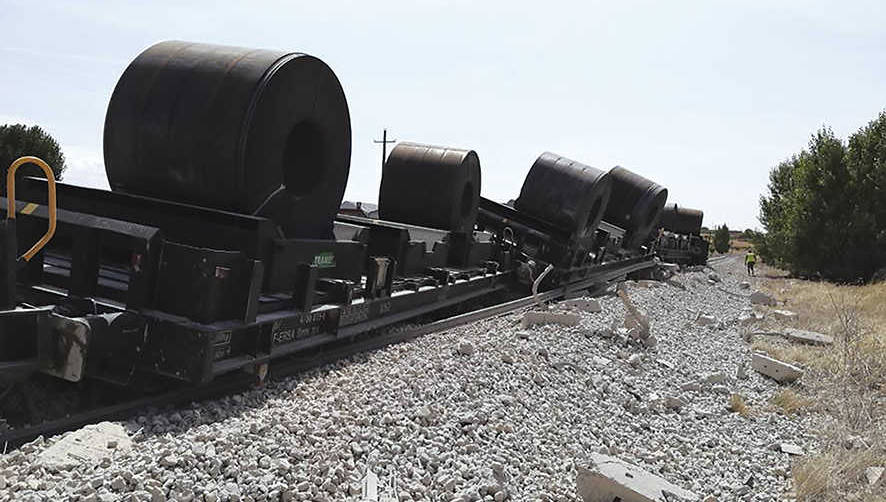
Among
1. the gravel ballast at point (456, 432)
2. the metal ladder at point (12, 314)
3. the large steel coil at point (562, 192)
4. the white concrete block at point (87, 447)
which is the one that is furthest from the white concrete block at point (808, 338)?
the metal ladder at point (12, 314)

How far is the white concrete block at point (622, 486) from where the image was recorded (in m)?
4.30

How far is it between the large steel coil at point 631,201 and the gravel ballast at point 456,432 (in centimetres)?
1352

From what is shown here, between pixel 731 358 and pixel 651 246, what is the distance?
15.3m

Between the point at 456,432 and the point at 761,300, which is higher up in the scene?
the point at 456,432

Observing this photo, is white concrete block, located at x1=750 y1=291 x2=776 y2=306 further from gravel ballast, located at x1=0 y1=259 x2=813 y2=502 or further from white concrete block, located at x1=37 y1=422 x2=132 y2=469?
white concrete block, located at x1=37 y1=422 x2=132 y2=469

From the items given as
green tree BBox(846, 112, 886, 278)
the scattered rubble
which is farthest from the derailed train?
green tree BBox(846, 112, 886, 278)

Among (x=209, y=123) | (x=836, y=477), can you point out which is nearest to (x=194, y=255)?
(x=209, y=123)

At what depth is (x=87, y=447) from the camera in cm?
376

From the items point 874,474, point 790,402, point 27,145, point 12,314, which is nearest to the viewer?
point 12,314

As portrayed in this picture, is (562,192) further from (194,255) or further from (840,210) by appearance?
(840,210)

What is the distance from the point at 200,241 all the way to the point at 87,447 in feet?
6.64

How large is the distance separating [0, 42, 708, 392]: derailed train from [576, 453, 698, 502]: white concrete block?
2457 millimetres

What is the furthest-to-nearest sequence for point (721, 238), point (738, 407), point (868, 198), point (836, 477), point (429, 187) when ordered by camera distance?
point (721, 238) → point (868, 198) → point (429, 187) → point (738, 407) → point (836, 477)

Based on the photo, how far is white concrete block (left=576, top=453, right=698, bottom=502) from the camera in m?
4.30
